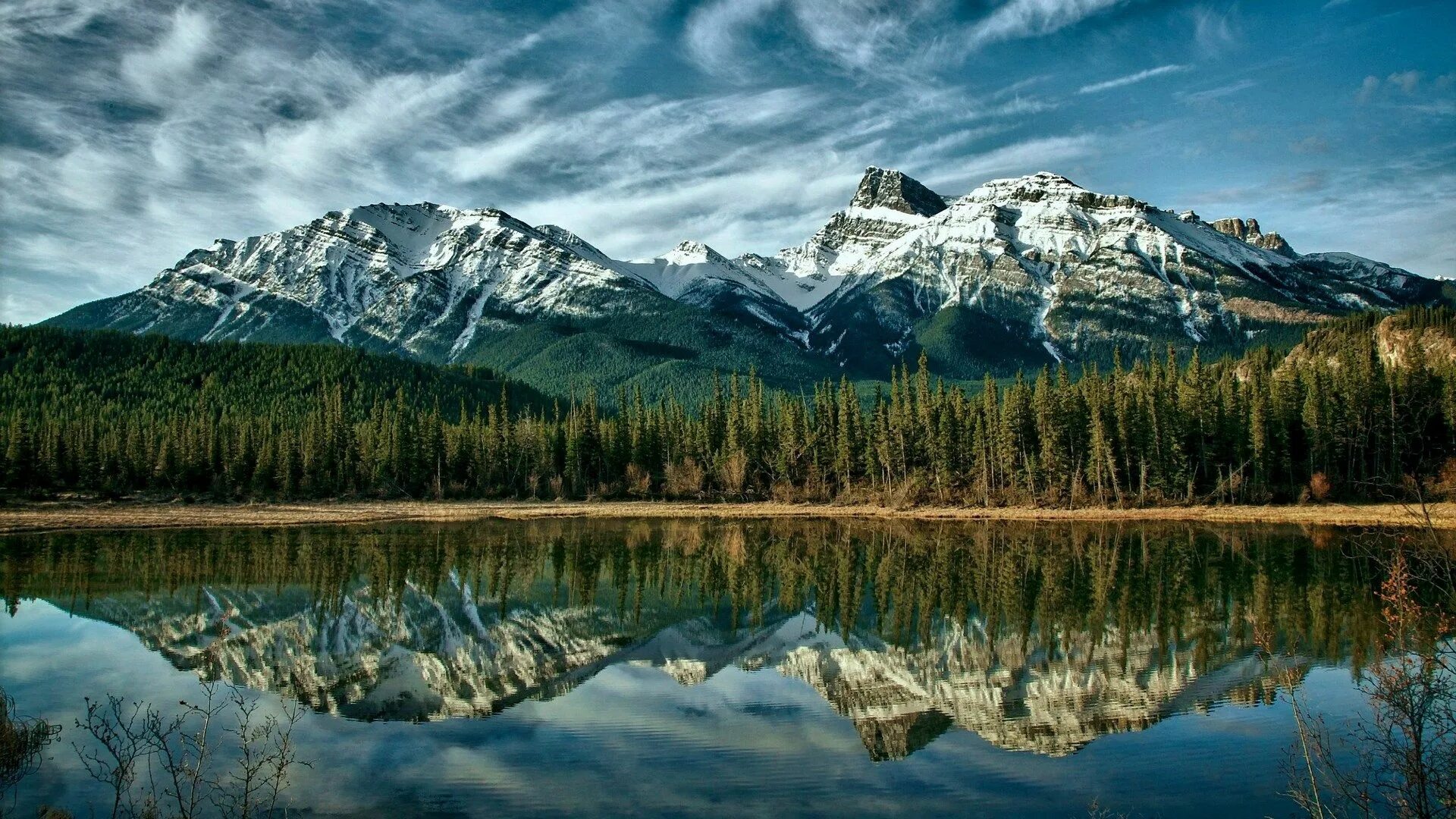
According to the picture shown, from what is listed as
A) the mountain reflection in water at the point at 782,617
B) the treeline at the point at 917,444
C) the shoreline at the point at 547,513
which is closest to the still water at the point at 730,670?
the mountain reflection in water at the point at 782,617

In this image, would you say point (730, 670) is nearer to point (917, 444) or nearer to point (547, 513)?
point (547, 513)

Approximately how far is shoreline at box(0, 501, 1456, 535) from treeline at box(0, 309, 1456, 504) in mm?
3862

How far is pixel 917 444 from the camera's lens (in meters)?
94.7

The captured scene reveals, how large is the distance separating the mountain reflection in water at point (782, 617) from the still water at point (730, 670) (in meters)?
0.17

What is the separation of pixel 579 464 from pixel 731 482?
19.1 metres

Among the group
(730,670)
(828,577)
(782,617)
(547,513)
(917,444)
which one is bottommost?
(730,670)

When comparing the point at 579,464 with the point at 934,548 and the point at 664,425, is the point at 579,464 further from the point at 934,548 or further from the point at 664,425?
the point at 934,548

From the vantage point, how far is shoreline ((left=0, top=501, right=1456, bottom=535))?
7156 cm

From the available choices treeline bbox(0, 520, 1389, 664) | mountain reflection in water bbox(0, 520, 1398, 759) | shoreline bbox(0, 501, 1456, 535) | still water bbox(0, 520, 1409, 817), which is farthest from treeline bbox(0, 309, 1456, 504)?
still water bbox(0, 520, 1409, 817)

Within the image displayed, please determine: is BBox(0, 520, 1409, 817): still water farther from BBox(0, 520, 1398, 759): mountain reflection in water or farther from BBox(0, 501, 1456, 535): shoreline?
BBox(0, 501, 1456, 535): shoreline

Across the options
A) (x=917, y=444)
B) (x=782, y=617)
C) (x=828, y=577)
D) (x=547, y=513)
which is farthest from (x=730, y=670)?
(x=917, y=444)

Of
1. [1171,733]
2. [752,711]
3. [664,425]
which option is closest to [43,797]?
[752,711]

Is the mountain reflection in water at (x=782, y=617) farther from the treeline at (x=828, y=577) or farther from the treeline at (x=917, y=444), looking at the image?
the treeline at (x=917, y=444)

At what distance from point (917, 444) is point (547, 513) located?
37.8 m
